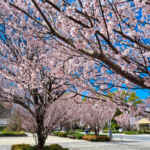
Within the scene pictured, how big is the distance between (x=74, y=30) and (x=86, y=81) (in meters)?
1.65

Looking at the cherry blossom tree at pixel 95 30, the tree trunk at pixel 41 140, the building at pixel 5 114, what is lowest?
the tree trunk at pixel 41 140

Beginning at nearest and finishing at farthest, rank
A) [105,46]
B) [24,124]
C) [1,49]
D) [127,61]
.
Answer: [127,61] < [105,46] < [1,49] < [24,124]

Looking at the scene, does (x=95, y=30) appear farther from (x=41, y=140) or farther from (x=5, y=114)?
(x=5, y=114)

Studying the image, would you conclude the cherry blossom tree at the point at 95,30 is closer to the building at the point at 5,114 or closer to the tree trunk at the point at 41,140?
the tree trunk at the point at 41,140

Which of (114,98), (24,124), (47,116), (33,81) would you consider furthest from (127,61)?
(24,124)

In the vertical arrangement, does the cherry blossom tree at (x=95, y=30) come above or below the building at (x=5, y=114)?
above

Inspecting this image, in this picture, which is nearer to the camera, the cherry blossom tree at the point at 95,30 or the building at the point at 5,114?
the cherry blossom tree at the point at 95,30

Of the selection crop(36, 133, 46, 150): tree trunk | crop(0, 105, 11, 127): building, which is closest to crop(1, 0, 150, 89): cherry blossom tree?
crop(36, 133, 46, 150): tree trunk

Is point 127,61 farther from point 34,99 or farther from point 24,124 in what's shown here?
point 24,124

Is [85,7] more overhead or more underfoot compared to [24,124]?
more overhead

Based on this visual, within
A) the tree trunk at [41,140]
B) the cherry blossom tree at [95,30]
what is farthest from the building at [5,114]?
the cherry blossom tree at [95,30]

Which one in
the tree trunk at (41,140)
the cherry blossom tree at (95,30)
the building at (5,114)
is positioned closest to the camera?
the cherry blossom tree at (95,30)

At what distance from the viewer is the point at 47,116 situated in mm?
7758

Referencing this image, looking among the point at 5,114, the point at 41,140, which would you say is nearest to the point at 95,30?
the point at 41,140
